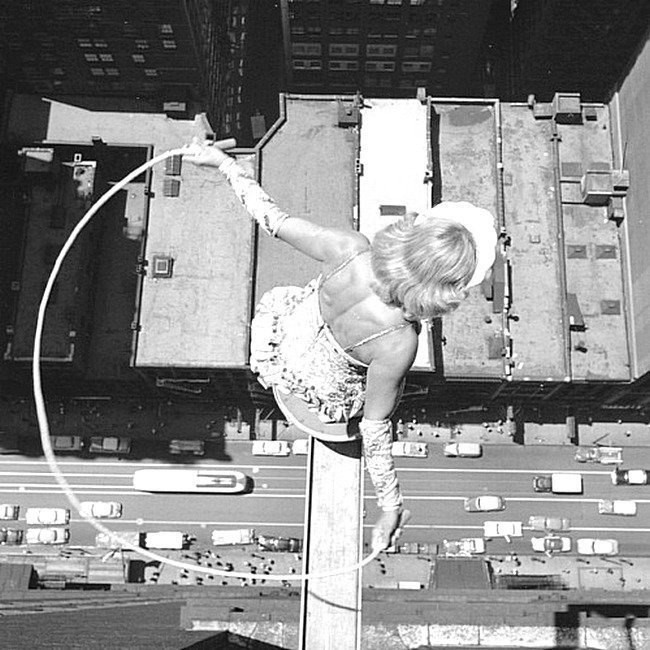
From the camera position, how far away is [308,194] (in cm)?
4950

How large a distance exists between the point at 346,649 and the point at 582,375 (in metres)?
34.4

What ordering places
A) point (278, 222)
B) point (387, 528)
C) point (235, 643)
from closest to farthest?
1. point (278, 222)
2. point (387, 528)
3. point (235, 643)

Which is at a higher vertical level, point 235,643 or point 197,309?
point 197,309

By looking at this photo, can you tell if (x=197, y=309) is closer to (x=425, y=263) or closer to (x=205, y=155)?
(x=205, y=155)

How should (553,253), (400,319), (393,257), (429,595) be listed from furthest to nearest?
(553,253)
(429,595)
(400,319)
(393,257)


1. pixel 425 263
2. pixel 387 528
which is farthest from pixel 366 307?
pixel 387 528

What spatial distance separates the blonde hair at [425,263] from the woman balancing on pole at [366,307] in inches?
0.6

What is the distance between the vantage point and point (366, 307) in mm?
13406

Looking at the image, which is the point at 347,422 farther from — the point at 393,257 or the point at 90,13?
the point at 90,13

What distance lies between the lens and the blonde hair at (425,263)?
11.7m

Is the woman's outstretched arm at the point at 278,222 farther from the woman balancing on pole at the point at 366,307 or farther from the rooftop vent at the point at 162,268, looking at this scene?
the rooftop vent at the point at 162,268

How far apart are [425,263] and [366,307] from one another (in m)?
1.85

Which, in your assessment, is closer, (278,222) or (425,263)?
(425,263)

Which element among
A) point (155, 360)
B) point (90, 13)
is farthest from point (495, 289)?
point (90, 13)
